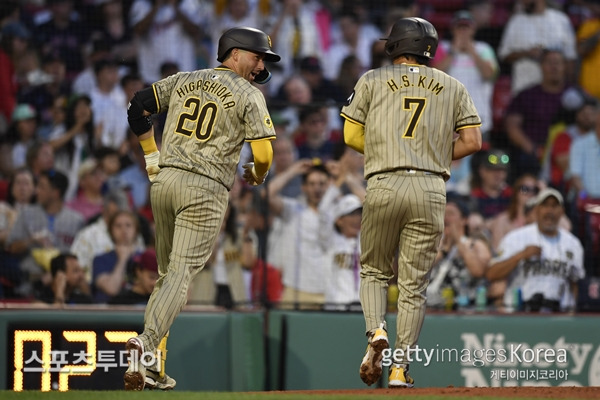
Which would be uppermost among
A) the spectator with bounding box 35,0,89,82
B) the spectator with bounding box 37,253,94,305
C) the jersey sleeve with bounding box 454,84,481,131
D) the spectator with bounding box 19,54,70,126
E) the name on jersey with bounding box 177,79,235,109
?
the spectator with bounding box 35,0,89,82

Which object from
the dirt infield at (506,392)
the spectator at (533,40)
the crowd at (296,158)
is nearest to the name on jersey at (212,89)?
the dirt infield at (506,392)

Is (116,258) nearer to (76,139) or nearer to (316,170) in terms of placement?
(316,170)

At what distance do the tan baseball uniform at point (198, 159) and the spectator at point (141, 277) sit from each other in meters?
2.57

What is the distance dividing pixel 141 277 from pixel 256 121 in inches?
128

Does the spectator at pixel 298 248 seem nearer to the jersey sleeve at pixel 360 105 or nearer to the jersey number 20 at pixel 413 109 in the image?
the jersey sleeve at pixel 360 105

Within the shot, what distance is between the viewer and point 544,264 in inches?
351

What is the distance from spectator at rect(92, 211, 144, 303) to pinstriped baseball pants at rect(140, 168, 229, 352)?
9.63 ft

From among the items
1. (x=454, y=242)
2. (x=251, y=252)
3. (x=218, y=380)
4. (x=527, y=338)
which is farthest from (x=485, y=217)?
(x=218, y=380)

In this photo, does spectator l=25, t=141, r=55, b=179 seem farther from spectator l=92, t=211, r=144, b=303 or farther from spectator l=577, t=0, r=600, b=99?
spectator l=577, t=0, r=600, b=99

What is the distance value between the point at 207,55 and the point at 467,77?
3.04 meters

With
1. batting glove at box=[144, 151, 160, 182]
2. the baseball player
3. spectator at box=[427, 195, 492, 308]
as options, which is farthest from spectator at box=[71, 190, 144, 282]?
the baseball player

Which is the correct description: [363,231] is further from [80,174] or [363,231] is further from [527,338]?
[80,174]

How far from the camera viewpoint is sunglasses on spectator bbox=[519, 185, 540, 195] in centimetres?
956

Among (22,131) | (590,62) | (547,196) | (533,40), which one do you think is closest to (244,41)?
(547,196)
